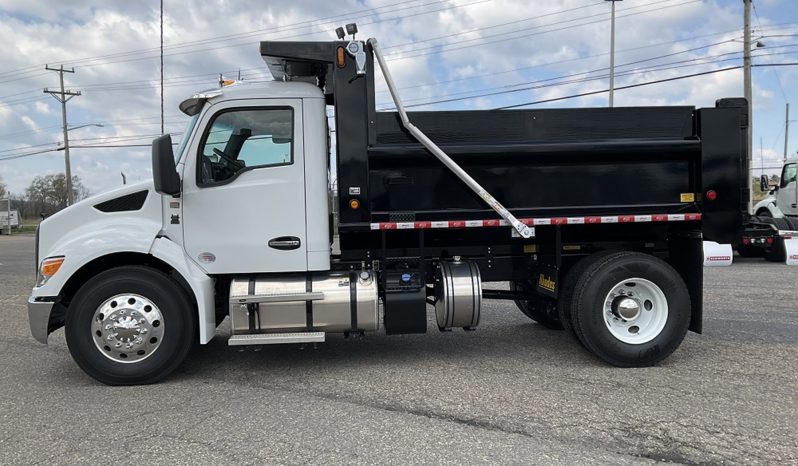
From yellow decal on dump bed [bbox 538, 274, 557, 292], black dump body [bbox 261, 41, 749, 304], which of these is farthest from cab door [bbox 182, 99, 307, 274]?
yellow decal on dump bed [bbox 538, 274, 557, 292]

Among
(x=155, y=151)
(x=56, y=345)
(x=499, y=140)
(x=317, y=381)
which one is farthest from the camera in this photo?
(x=56, y=345)

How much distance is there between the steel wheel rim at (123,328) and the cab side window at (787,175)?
54.7 ft

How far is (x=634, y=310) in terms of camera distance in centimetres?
526

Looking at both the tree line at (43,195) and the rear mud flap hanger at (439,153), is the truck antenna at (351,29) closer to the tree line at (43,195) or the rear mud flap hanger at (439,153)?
the rear mud flap hanger at (439,153)

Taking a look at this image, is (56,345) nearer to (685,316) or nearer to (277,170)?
(277,170)

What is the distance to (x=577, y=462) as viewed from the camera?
3.31 meters

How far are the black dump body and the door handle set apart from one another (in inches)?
17.3

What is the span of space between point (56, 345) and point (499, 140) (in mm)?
5440

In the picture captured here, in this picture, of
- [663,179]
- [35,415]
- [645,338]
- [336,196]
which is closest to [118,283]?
[35,415]

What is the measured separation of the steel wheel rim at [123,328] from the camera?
4820 mm

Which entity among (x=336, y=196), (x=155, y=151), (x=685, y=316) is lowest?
(x=685, y=316)

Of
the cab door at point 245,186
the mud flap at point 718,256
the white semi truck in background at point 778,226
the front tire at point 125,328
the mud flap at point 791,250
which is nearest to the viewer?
the front tire at point 125,328

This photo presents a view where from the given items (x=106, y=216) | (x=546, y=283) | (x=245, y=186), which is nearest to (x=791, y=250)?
(x=546, y=283)

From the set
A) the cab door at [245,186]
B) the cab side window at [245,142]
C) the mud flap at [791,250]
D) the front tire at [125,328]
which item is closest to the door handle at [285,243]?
the cab door at [245,186]
